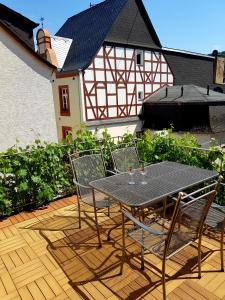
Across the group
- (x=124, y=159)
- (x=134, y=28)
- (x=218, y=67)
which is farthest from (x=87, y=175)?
(x=218, y=67)

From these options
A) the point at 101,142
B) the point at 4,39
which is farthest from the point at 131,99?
the point at 101,142

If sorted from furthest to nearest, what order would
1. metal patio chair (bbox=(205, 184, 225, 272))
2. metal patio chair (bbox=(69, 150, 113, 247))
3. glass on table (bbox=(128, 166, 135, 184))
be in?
metal patio chair (bbox=(69, 150, 113, 247)), glass on table (bbox=(128, 166, 135, 184)), metal patio chair (bbox=(205, 184, 225, 272))

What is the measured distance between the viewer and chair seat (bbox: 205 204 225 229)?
2.29 m

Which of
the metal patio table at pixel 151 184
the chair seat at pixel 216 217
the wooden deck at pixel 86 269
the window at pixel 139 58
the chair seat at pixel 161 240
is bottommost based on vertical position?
the wooden deck at pixel 86 269

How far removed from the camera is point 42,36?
13078mm

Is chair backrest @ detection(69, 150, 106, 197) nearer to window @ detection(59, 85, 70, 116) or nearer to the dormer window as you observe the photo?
window @ detection(59, 85, 70, 116)

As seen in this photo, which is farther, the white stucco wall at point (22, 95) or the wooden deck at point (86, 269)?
the white stucco wall at point (22, 95)

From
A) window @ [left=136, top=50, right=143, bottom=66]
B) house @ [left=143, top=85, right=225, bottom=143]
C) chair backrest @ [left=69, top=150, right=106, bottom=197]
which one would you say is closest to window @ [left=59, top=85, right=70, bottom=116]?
window @ [left=136, top=50, right=143, bottom=66]

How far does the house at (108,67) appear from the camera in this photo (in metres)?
12.2

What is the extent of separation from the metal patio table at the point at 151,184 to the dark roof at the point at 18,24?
7.18 m

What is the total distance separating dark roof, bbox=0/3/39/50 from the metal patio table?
23.5 feet

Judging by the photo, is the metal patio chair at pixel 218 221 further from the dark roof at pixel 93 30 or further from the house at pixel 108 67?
the dark roof at pixel 93 30

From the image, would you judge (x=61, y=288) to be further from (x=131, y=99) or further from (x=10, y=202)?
(x=131, y=99)

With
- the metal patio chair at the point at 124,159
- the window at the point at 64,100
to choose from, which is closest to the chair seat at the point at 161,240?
the metal patio chair at the point at 124,159
